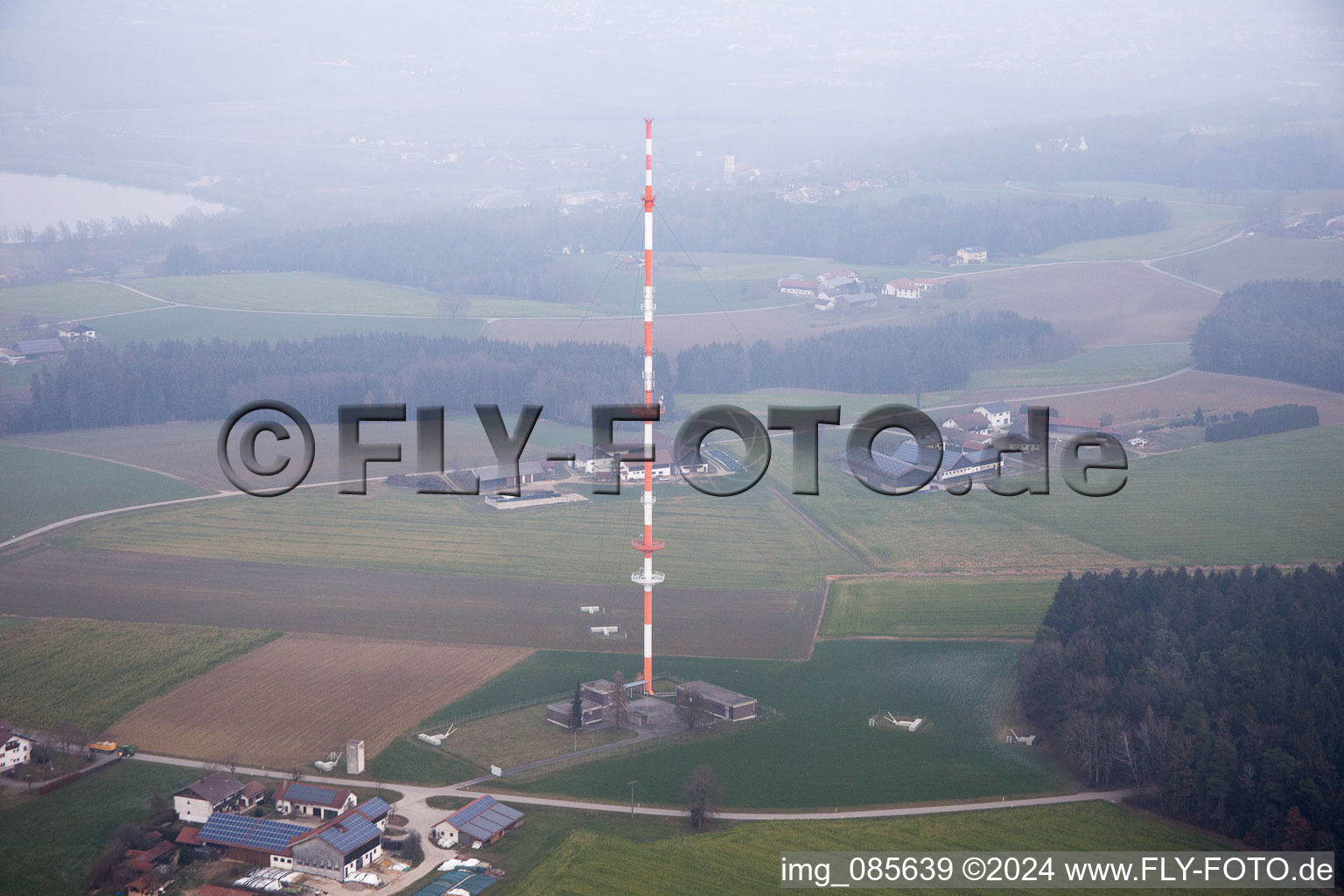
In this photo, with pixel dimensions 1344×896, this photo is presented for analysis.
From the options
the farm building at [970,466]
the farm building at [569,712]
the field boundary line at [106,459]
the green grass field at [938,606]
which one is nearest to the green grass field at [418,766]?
the farm building at [569,712]

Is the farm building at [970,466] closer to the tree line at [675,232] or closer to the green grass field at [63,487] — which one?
the green grass field at [63,487]

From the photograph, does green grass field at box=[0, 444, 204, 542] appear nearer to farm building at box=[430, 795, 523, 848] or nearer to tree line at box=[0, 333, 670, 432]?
tree line at box=[0, 333, 670, 432]

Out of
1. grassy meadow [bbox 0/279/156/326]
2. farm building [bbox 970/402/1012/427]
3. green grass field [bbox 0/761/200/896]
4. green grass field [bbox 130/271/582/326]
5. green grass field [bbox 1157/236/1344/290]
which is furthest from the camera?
green grass field [bbox 130/271/582/326]

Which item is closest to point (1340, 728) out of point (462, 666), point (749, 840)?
point (749, 840)

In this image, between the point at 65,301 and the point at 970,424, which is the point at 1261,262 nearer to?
the point at 970,424

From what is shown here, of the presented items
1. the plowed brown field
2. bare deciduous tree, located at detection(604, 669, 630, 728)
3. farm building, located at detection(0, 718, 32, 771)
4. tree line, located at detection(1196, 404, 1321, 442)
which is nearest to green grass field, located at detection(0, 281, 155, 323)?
the plowed brown field
